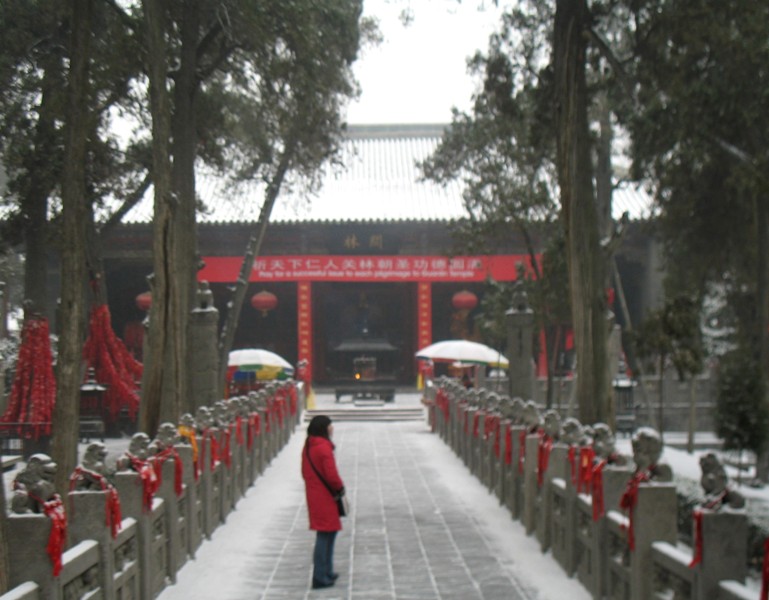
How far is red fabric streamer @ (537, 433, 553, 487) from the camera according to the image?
948 centimetres

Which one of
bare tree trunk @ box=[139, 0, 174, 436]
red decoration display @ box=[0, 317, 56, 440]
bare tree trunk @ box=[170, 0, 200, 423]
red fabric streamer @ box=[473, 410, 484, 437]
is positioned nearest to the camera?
bare tree trunk @ box=[139, 0, 174, 436]

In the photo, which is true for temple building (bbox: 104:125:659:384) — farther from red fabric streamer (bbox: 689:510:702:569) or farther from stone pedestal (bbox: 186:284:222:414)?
red fabric streamer (bbox: 689:510:702:569)

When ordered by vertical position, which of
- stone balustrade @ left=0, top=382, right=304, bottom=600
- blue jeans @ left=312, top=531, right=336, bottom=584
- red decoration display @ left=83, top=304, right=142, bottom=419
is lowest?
blue jeans @ left=312, top=531, right=336, bottom=584

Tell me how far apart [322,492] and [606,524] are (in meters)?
2.03

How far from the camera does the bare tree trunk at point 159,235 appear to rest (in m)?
10.7

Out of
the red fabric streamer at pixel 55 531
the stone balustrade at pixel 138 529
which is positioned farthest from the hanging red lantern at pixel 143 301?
the red fabric streamer at pixel 55 531

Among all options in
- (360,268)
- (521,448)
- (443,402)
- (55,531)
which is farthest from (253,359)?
(55,531)

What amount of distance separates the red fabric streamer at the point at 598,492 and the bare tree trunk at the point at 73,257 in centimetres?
352

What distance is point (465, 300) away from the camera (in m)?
29.2

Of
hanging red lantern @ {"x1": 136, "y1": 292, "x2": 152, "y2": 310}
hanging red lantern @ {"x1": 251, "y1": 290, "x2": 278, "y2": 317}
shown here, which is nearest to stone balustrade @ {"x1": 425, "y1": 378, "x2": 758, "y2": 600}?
hanging red lantern @ {"x1": 136, "y1": 292, "x2": 152, "y2": 310}

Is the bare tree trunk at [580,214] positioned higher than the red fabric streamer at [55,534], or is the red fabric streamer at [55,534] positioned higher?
the bare tree trunk at [580,214]

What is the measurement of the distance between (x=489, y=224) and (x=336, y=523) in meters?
11.6

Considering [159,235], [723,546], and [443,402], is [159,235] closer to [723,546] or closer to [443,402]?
[723,546]

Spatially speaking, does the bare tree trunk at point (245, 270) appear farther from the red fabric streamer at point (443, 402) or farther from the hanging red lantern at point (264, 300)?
the hanging red lantern at point (264, 300)
